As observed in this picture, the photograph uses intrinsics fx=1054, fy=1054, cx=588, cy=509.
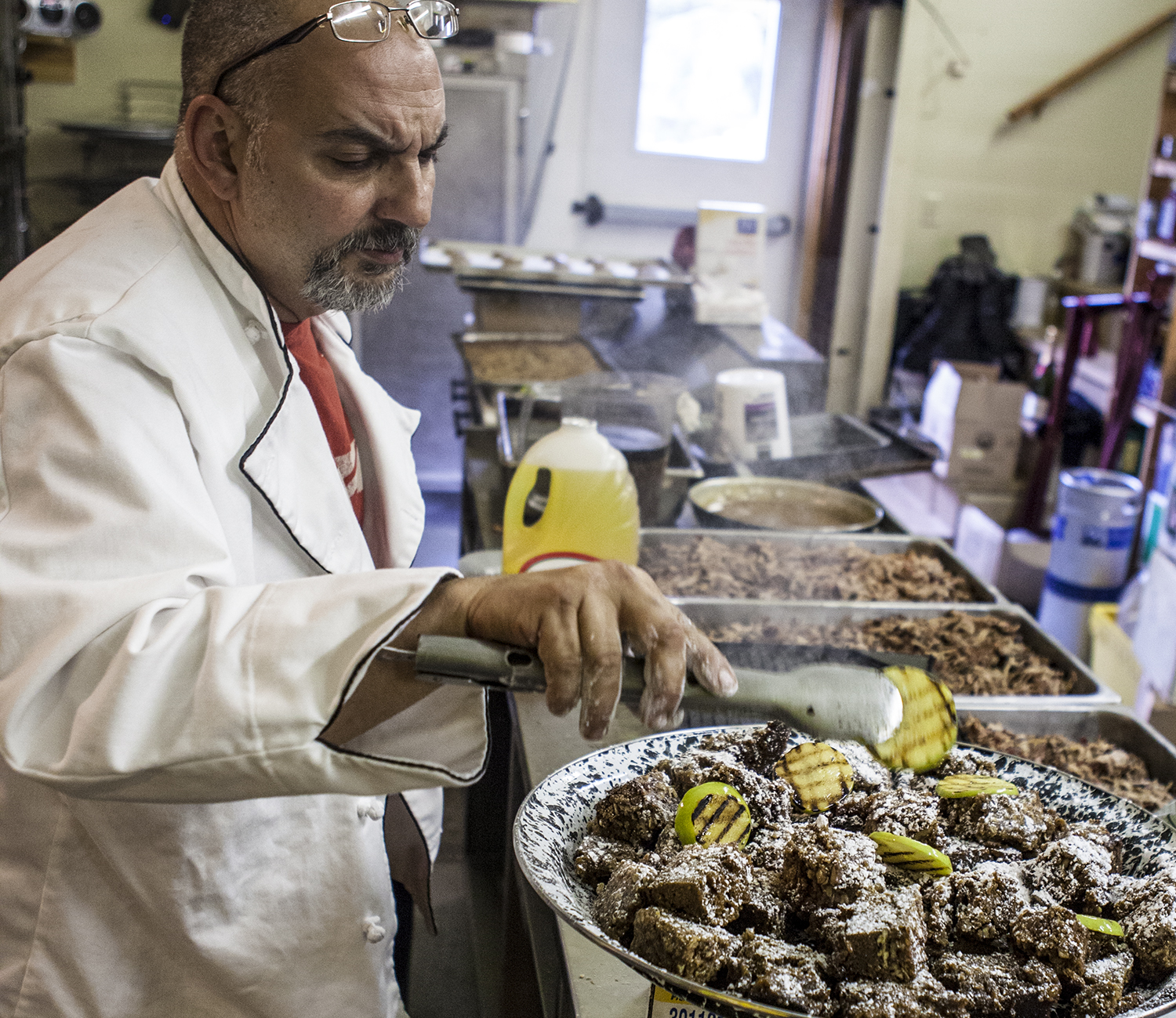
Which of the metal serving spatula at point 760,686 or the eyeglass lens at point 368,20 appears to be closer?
the metal serving spatula at point 760,686

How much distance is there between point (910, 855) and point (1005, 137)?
6.56 metres

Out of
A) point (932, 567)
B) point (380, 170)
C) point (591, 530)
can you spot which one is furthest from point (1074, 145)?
point (380, 170)

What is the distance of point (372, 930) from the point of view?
4.18 ft

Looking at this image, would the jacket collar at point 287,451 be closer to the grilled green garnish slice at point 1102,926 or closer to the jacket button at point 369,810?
the jacket button at point 369,810

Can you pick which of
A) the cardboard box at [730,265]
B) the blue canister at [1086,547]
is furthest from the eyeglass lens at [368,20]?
the blue canister at [1086,547]

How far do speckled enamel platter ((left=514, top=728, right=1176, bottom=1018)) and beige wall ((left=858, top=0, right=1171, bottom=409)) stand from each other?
5070 mm

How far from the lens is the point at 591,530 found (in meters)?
1.71

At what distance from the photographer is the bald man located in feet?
2.80

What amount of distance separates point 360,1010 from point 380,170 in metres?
1.00

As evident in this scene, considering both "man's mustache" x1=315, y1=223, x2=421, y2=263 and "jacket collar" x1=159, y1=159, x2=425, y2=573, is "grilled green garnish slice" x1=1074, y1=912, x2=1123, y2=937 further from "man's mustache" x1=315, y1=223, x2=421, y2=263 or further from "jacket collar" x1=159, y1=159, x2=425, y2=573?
"man's mustache" x1=315, y1=223, x2=421, y2=263

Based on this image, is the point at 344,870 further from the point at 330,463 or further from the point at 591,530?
the point at 591,530

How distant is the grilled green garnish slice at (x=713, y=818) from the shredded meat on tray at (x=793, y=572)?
2.91 feet

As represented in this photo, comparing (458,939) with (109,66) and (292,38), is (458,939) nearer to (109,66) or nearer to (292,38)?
(292,38)

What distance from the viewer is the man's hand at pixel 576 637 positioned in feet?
2.83
